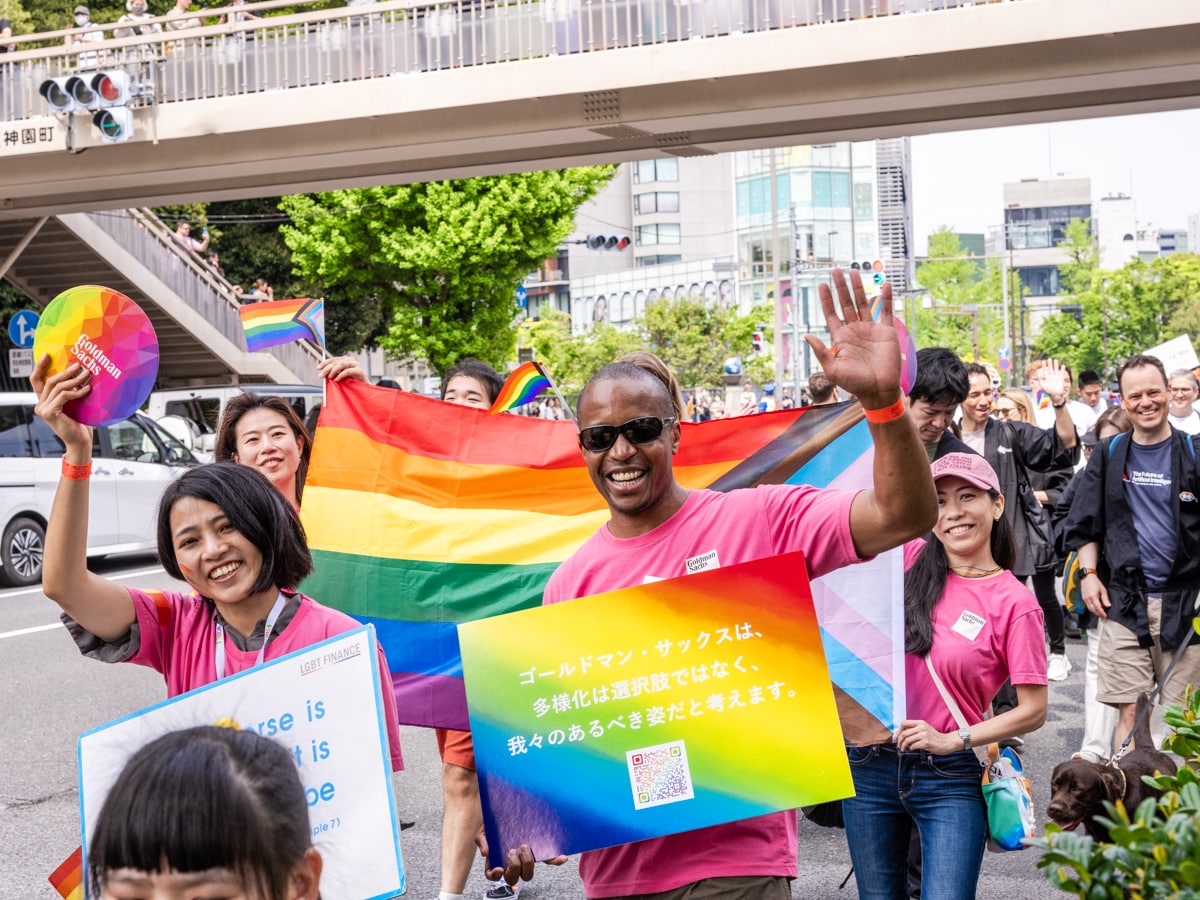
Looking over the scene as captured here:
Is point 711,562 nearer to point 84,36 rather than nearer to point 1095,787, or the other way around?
point 1095,787

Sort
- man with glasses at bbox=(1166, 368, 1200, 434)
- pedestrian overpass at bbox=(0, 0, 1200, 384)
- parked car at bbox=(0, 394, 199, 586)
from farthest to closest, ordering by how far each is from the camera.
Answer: pedestrian overpass at bbox=(0, 0, 1200, 384), parked car at bbox=(0, 394, 199, 586), man with glasses at bbox=(1166, 368, 1200, 434)

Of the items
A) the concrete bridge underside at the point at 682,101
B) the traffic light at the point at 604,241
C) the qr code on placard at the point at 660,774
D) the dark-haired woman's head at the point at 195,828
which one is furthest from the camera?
the traffic light at the point at 604,241

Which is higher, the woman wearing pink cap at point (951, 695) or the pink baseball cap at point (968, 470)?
the pink baseball cap at point (968, 470)

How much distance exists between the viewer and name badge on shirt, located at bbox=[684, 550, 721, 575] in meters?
3.07

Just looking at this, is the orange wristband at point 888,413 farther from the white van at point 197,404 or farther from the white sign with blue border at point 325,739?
the white van at point 197,404

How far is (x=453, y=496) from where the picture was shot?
17.9 ft

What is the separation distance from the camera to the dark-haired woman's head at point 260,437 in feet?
16.7

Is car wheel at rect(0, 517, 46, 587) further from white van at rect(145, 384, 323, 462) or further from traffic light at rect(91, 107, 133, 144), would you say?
traffic light at rect(91, 107, 133, 144)

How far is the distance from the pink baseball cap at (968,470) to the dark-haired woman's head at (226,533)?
209cm

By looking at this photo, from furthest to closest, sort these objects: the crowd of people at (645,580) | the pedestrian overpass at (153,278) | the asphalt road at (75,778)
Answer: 1. the pedestrian overpass at (153,278)
2. the asphalt road at (75,778)
3. the crowd of people at (645,580)

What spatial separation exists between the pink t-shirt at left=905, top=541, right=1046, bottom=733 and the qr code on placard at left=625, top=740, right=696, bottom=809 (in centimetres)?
136

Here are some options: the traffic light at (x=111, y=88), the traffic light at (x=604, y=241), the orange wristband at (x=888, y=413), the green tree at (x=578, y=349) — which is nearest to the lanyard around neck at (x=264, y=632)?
the orange wristband at (x=888, y=413)

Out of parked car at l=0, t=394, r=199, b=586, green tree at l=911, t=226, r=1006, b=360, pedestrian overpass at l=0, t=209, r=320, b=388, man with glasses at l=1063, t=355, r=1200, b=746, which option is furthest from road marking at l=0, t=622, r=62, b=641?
green tree at l=911, t=226, r=1006, b=360

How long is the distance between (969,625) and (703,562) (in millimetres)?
1337
